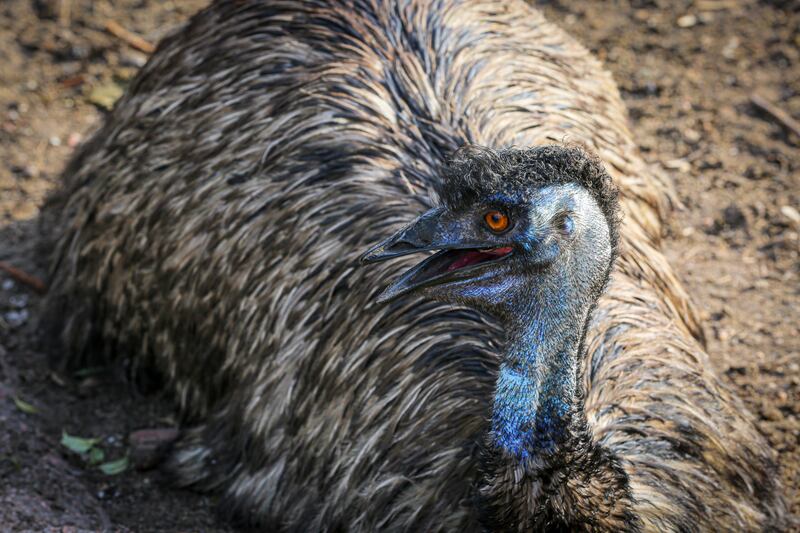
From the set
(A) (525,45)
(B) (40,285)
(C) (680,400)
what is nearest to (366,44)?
(A) (525,45)

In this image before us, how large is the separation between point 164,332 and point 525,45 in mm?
1919

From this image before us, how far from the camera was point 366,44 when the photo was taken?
4.14 metres

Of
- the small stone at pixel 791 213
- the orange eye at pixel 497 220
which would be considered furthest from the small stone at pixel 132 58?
the orange eye at pixel 497 220

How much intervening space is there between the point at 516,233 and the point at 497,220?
0.06 m

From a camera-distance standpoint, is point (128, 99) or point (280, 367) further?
point (128, 99)

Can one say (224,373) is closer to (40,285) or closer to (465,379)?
(465,379)

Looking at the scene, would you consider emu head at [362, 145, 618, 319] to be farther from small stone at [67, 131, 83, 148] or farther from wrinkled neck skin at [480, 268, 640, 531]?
small stone at [67, 131, 83, 148]

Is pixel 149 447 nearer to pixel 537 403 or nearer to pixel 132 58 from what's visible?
pixel 537 403

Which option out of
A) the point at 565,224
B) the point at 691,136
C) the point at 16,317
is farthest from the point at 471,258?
the point at 691,136

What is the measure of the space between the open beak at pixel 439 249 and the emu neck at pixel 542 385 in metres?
0.19

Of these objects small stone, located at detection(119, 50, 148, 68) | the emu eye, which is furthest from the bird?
small stone, located at detection(119, 50, 148, 68)

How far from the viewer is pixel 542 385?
9.02ft

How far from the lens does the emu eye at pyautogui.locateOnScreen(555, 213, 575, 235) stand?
8.82 ft

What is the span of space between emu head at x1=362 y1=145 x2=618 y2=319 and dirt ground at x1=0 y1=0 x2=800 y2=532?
178cm
